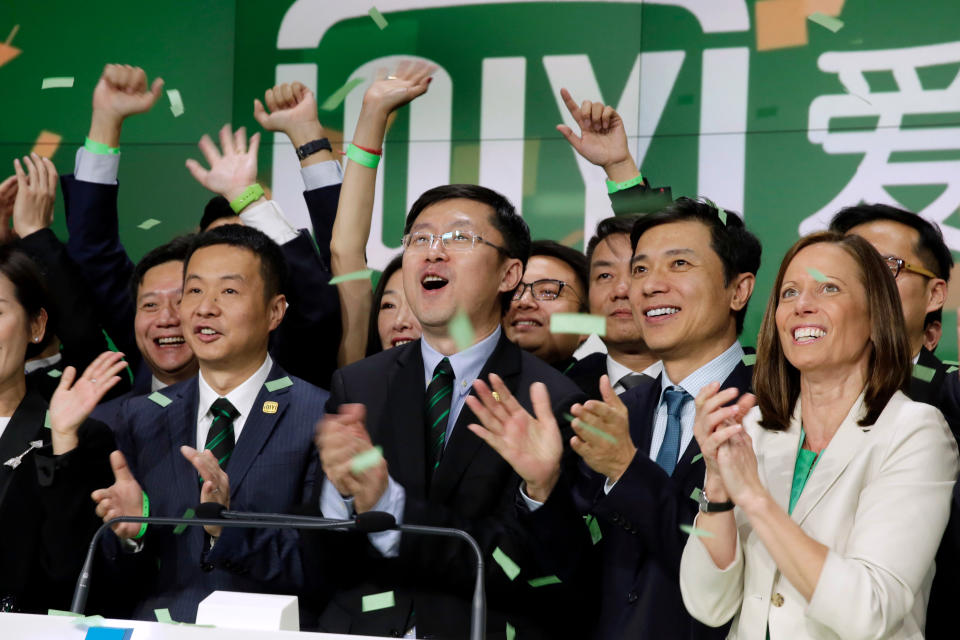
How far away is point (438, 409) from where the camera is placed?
225 centimetres

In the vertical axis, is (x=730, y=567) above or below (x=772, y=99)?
below

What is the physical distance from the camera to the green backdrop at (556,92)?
3.45 meters

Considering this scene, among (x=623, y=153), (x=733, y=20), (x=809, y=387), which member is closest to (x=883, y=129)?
(x=733, y=20)

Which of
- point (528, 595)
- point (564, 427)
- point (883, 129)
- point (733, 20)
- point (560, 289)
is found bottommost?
point (528, 595)

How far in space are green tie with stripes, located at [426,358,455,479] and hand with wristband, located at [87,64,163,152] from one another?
1339 mm

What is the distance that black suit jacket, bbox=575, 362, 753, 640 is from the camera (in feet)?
6.23

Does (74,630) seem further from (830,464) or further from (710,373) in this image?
(710,373)

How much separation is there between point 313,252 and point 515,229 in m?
0.62

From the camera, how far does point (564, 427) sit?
→ 2.12 m

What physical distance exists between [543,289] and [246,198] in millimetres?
852

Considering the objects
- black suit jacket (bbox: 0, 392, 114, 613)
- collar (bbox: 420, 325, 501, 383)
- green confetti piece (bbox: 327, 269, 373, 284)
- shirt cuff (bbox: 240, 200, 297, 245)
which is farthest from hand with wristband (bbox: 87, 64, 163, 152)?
collar (bbox: 420, 325, 501, 383)

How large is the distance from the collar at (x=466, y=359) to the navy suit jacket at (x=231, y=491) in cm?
30

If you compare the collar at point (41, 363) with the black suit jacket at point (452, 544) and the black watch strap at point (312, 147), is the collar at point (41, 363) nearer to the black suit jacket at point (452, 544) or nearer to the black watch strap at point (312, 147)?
the black watch strap at point (312, 147)

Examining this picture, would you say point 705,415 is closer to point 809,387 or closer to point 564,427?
point 809,387
